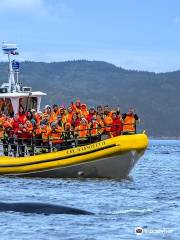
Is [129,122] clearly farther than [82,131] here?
Yes

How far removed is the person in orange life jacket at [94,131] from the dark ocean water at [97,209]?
1761 mm

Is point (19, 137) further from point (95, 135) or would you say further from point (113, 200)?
point (113, 200)

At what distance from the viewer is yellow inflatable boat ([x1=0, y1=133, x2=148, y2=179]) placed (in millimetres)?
33781

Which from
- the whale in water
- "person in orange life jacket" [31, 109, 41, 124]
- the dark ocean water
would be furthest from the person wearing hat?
the whale in water

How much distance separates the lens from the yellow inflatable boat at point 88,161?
33781 mm

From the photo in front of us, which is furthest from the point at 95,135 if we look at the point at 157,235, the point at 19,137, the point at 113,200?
the point at 157,235

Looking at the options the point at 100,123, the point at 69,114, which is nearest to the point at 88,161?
the point at 100,123

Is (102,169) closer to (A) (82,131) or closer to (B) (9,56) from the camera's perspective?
(A) (82,131)

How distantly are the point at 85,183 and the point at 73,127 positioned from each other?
8.87 feet

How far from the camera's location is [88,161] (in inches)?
1348

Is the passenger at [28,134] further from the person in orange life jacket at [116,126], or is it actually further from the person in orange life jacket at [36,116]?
the person in orange life jacket at [116,126]

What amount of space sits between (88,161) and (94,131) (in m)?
1.54

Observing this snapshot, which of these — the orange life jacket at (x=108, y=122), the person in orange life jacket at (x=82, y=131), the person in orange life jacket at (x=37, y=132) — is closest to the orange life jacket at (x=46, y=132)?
the person in orange life jacket at (x=37, y=132)

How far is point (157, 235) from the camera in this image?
70.6 feet
